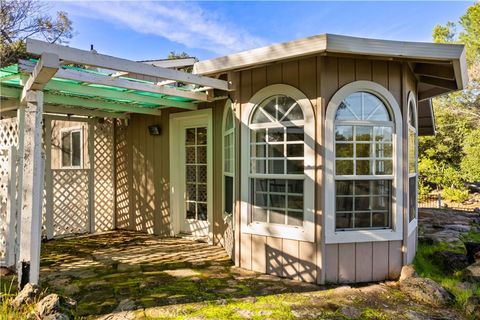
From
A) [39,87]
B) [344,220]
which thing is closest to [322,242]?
[344,220]

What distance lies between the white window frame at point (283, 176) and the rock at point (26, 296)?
2227 mm

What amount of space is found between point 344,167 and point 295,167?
540 mm

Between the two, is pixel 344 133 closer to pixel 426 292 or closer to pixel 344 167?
pixel 344 167

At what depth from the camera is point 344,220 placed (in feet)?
11.9

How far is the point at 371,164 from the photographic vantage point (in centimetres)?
370

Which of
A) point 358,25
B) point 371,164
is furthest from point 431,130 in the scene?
point 371,164

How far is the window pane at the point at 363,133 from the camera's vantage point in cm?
367

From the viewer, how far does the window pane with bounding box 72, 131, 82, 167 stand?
23.5 feet

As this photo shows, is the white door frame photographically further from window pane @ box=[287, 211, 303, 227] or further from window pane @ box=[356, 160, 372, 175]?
window pane @ box=[356, 160, 372, 175]

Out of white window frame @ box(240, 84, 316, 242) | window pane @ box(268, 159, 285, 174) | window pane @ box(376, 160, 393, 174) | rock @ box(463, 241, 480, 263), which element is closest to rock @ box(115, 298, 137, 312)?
white window frame @ box(240, 84, 316, 242)

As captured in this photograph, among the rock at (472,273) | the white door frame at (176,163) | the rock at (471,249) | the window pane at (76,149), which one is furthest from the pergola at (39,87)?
the rock at (471,249)

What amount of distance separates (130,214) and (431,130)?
24.5 feet

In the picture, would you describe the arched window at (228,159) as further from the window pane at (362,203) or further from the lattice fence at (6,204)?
the lattice fence at (6,204)

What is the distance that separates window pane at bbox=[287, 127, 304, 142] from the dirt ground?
1616 millimetres
